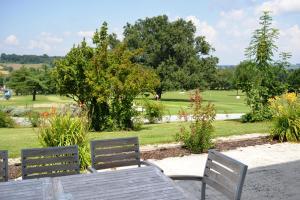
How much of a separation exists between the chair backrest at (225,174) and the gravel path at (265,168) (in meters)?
2.02

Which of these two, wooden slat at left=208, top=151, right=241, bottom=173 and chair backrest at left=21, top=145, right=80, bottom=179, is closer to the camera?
wooden slat at left=208, top=151, right=241, bottom=173

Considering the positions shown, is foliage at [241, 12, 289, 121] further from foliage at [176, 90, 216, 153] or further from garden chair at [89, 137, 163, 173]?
garden chair at [89, 137, 163, 173]

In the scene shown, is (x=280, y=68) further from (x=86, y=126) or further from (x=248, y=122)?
(x=86, y=126)

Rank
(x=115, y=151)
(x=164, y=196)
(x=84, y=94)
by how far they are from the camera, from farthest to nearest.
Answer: (x=84, y=94) → (x=115, y=151) → (x=164, y=196)

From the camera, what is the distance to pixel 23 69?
57938mm

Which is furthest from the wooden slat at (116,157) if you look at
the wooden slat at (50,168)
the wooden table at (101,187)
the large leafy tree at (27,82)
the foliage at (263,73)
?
the large leafy tree at (27,82)

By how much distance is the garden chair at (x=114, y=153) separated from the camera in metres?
4.84

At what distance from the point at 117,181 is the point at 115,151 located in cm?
130

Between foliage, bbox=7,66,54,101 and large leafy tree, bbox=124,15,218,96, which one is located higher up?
large leafy tree, bbox=124,15,218,96

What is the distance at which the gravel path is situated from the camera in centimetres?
616

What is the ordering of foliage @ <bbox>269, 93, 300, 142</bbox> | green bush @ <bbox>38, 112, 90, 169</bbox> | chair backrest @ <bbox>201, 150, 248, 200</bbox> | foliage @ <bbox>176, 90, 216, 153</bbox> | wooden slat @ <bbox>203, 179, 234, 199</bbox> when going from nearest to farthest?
chair backrest @ <bbox>201, 150, 248, 200</bbox> < wooden slat @ <bbox>203, 179, 234, 199</bbox> < green bush @ <bbox>38, 112, 90, 169</bbox> < foliage @ <bbox>176, 90, 216, 153</bbox> < foliage @ <bbox>269, 93, 300, 142</bbox>

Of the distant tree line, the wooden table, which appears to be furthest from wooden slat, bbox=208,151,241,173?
the distant tree line

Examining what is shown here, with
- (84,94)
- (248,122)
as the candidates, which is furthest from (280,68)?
(84,94)

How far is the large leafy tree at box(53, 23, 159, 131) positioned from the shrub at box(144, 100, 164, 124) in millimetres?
4173
